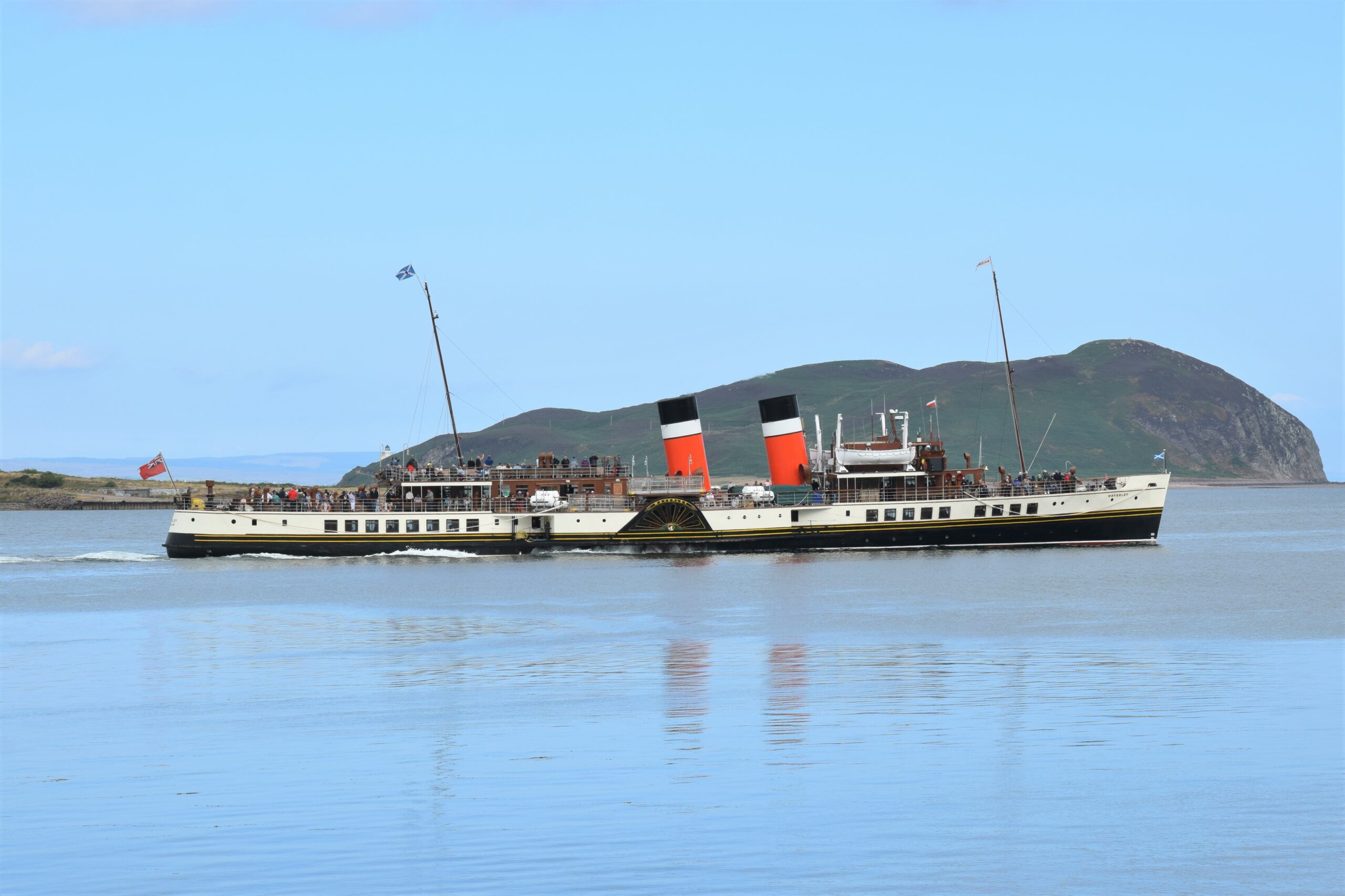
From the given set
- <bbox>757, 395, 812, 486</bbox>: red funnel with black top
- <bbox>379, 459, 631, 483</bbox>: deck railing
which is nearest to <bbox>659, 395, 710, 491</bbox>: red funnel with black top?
<bbox>379, 459, 631, 483</bbox>: deck railing

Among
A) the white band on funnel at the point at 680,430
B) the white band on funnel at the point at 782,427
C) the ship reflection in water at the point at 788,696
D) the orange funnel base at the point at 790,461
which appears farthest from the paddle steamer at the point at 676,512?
the ship reflection in water at the point at 788,696

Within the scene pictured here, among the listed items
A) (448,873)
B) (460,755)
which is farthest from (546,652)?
(448,873)

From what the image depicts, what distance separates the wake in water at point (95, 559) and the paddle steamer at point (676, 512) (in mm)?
6616

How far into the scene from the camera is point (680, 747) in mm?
23547

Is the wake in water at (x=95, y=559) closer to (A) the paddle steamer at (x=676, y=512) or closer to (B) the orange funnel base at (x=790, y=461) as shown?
(A) the paddle steamer at (x=676, y=512)

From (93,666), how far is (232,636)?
7.12 m

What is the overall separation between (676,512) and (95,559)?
112 ft

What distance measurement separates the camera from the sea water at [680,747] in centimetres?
1645

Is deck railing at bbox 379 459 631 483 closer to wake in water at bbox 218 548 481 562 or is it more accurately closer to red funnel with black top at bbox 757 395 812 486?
wake in water at bbox 218 548 481 562

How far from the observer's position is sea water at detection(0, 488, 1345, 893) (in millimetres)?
16453

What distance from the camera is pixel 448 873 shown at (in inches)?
A: 635

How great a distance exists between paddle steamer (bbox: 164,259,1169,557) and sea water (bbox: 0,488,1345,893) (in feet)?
75.4

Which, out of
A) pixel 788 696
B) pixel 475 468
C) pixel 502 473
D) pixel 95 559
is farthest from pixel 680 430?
pixel 788 696

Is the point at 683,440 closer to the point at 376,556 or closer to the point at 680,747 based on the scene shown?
the point at 376,556
